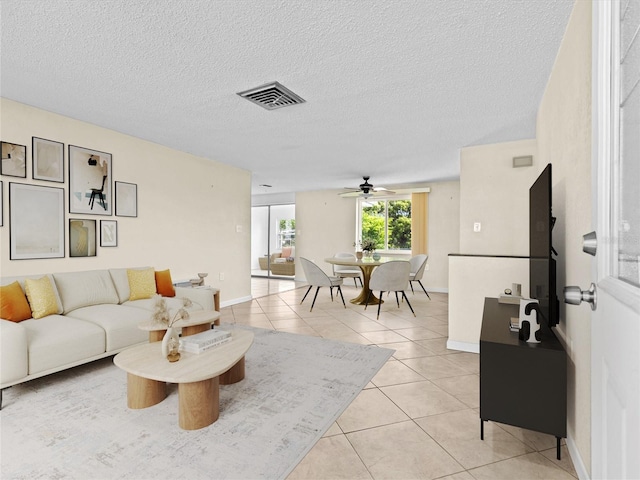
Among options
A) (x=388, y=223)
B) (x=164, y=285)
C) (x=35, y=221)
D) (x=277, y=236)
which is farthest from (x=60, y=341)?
(x=277, y=236)

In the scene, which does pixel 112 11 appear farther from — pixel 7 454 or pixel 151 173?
pixel 151 173

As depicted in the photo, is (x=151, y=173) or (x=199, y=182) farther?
(x=199, y=182)

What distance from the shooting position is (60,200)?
11.3ft

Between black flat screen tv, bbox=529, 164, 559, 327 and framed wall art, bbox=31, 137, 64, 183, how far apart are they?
414 centimetres

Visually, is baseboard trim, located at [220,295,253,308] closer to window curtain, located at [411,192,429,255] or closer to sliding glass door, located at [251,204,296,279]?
sliding glass door, located at [251,204,296,279]

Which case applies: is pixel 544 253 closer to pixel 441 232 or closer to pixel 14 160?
pixel 14 160

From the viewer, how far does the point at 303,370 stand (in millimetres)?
2938

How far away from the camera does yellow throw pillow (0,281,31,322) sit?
265cm

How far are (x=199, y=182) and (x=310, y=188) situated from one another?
3405 millimetres

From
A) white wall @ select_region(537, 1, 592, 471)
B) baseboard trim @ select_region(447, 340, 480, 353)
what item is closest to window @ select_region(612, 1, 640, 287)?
white wall @ select_region(537, 1, 592, 471)

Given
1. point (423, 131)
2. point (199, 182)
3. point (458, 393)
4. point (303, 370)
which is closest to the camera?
point (458, 393)

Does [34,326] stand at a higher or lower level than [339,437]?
higher

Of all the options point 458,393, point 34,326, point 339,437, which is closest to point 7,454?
point 34,326

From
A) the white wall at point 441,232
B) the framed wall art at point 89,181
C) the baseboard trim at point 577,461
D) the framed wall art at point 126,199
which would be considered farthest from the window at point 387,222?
the baseboard trim at point 577,461
